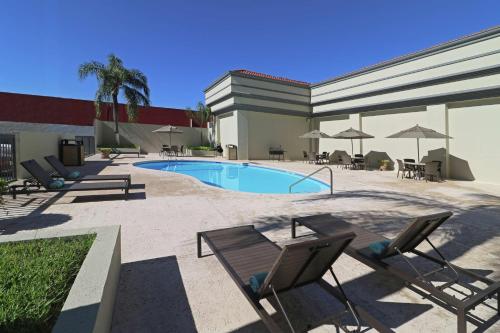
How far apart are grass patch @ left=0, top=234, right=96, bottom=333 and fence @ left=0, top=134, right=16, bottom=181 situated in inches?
307

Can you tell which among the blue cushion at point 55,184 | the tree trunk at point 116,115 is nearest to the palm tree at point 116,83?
the tree trunk at point 116,115

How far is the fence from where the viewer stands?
8.67 m

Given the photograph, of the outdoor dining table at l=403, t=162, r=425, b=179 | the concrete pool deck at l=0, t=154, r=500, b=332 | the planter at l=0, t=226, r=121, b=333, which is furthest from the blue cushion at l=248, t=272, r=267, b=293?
the outdoor dining table at l=403, t=162, r=425, b=179

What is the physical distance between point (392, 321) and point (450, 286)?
103 cm

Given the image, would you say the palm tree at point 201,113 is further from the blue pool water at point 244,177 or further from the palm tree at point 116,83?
the blue pool water at point 244,177

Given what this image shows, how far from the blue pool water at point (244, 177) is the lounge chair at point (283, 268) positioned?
23.6ft

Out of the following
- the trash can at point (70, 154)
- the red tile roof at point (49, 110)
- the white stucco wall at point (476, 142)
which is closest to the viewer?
the white stucco wall at point (476, 142)

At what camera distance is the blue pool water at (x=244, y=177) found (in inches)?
433

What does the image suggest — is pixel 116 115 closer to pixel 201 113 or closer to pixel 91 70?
pixel 91 70

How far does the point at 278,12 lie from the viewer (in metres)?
17.3

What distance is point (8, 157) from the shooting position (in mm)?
9047

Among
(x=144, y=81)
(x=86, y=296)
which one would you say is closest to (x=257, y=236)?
(x=86, y=296)

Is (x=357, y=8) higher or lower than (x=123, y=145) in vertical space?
higher

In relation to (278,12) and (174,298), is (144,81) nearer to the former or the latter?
(278,12)
